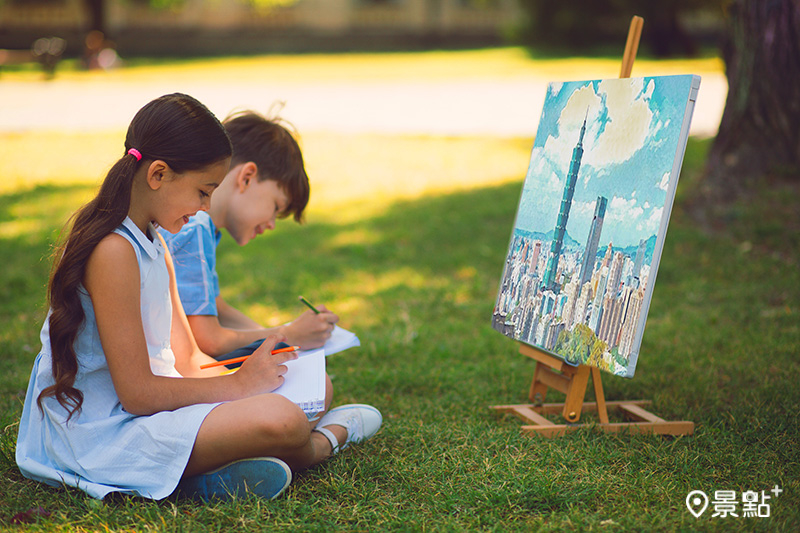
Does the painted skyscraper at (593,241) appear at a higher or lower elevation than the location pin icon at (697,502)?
higher

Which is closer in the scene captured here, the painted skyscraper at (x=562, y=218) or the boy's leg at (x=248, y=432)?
the boy's leg at (x=248, y=432)

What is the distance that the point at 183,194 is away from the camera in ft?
6.92

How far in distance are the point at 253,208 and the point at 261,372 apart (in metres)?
0.67

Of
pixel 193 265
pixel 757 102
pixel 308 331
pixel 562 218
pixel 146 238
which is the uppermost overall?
pixel 757 102

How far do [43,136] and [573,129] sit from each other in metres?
8.09

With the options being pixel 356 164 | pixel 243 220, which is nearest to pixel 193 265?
pixel 243 220

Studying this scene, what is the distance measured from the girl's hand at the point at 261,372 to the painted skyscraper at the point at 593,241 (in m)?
1.09

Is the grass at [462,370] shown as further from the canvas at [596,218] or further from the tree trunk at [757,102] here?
the canvas at [596,218]

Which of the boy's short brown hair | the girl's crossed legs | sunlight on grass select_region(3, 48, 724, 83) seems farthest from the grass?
sunlight on grass select_region(3, 48, 724, 83)

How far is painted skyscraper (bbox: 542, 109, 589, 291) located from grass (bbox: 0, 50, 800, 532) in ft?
1.86

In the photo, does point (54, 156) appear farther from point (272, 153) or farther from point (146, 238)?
point (146, 238)

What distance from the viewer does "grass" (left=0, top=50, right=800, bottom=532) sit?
217 centimetres

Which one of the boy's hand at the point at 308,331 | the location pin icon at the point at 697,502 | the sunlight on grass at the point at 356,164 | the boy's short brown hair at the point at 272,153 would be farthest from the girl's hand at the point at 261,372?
the sunlight on grass at the point at 356,164

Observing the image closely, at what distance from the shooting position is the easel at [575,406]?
2.69m
